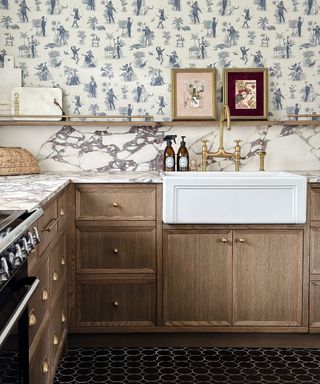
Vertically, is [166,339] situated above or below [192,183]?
below

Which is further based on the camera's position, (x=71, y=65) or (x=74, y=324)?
(x=71, y=65)

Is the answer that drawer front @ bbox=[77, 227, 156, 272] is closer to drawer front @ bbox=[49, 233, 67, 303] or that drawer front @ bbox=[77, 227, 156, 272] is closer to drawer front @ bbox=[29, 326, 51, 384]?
drawer front @ bbox=[49, 233, 67, 303]

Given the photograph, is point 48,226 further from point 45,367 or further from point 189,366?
point 189,366

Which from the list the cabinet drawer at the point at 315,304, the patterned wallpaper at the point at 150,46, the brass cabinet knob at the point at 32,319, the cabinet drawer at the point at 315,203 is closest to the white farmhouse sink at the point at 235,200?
the cabinet drawer at the point at 315,203

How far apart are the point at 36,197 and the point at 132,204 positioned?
994mm

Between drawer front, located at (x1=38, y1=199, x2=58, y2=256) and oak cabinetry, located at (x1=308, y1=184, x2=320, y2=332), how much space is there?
131 centimetres

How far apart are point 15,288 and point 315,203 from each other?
6.51 ft

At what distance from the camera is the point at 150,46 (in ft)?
12.5

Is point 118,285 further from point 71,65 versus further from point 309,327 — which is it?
point 71,65

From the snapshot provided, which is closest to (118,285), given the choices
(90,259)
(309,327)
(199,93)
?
(90,259)

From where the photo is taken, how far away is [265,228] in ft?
10.6

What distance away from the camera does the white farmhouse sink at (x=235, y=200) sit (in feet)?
10.4

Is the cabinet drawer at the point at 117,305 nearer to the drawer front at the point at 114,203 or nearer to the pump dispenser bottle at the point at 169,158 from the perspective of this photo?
the drawer front at the point at 114,203

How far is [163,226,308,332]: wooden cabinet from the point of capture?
324cm
